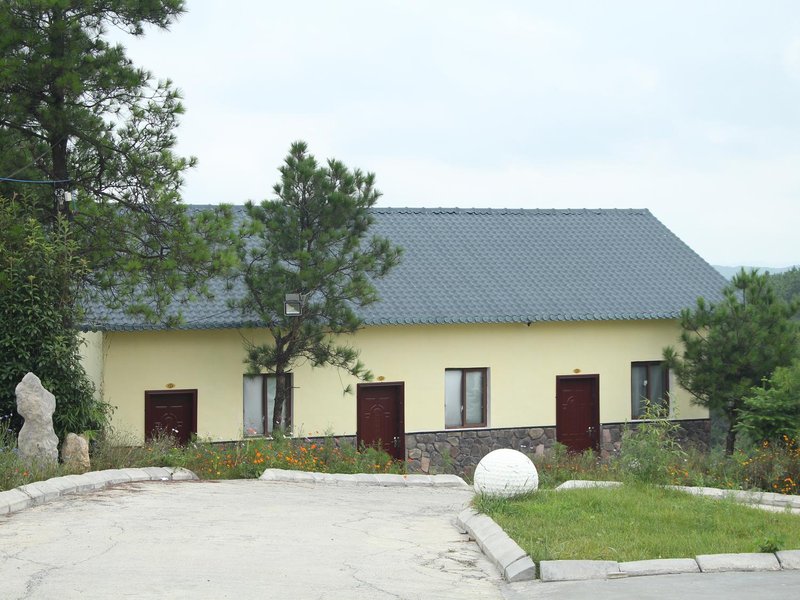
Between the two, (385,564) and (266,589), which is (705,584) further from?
(266,589)

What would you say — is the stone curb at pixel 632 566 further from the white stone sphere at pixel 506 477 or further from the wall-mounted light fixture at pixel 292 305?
the wall-mounted light fixture at pixel 292 305

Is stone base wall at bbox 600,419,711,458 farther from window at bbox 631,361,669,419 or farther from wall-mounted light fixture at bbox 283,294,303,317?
wall-mounted light fixture at bbox 283,294,303,317

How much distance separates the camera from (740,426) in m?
20.4

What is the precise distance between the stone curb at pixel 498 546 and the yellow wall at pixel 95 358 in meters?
11.8

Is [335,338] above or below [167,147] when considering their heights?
below

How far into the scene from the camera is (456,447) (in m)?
24.9

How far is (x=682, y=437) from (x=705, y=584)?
18.7 meters

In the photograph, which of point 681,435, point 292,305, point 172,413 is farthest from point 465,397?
point 172,413

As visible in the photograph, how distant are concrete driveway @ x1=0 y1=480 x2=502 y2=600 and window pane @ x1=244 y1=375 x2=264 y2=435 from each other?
880cm

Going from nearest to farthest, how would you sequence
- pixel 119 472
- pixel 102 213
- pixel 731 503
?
pixel 731 503 < pixel 119 472 < pixel 102 213

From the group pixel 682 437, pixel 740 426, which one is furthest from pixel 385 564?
pixel 682 437

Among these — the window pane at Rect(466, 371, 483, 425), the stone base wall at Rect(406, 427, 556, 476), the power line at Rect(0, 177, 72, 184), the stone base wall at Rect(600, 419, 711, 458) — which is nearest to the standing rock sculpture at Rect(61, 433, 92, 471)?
the power line at Rect(0, 177, 72, 184)

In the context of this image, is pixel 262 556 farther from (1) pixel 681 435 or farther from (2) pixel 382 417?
(1) pixel 681 435

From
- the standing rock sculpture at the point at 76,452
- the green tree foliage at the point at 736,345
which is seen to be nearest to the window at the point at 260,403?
the standing rock sculpture at the point at 76,452
